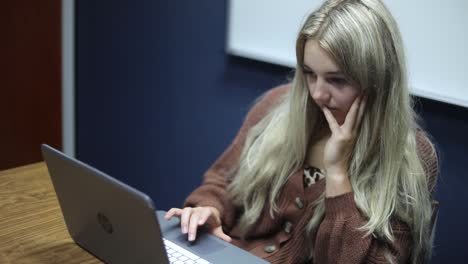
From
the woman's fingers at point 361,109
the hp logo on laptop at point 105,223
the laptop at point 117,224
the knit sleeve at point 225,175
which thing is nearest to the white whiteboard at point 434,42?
the knit sleeve at point 225,175

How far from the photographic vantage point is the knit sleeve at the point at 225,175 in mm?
1709

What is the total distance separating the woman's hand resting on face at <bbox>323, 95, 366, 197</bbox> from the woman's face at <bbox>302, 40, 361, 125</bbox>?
23 millimetres

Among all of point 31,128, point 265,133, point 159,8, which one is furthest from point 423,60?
point 31,128

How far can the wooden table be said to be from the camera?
1.30m

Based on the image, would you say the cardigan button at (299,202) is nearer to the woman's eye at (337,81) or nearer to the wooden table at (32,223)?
the woman's eye at (337,81)

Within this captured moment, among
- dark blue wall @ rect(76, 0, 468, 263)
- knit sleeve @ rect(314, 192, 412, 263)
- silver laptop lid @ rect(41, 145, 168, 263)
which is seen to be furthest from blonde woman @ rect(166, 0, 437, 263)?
dark blue wall @ rect(76, 0, 468, 263)

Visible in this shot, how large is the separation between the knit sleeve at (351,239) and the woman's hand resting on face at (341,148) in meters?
0.03

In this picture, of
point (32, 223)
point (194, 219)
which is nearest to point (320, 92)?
point (194, 219)

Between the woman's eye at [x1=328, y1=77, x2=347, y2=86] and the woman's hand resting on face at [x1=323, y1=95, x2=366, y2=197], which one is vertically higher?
the woman's eye at [x1=328, y1=77, x2=347, y2=86]

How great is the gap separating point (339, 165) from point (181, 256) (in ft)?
1.49

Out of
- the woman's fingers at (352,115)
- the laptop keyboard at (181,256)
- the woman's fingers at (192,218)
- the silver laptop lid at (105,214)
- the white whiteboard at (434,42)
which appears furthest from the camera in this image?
the white whiteboard at (434,42)

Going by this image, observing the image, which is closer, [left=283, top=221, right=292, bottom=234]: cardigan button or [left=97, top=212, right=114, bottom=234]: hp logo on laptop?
[left=97, top=212, right=114, bottom=234]: hp logo on laptop

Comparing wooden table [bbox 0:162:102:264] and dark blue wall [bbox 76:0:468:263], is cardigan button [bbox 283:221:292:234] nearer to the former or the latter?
wooden table [bbox 0:162:102:264]

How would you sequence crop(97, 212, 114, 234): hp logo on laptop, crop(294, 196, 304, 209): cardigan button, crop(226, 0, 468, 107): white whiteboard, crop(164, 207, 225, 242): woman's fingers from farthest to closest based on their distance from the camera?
crop(226, 0, 468, 107): white whiteboard, crop(294, 196, 304, 209): cardigan button, crop(164, 207, 225, 242): woman's fingers, crop(97, 212, 114, 234): hp logo on laptop
